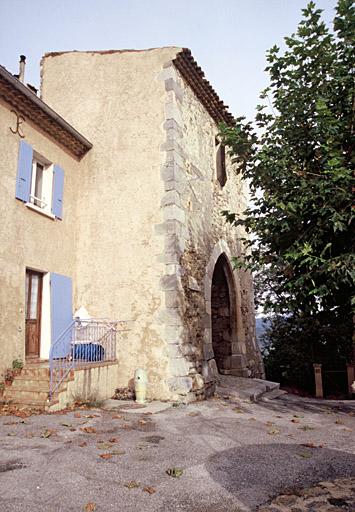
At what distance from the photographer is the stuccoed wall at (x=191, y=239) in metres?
7.40

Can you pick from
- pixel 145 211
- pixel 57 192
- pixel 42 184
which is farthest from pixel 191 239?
pixel 42 184

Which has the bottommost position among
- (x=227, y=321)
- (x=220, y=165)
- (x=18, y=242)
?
(x=227, y=321)

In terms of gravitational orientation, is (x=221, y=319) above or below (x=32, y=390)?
above

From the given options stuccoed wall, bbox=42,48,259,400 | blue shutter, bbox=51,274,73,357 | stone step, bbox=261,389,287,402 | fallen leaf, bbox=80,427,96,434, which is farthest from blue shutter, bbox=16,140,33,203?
stone step, bbox=261,389,287,402

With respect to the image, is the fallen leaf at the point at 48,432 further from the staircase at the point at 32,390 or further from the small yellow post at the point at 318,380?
the small yellow post at the point at 318,380

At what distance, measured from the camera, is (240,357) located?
34.0 ft

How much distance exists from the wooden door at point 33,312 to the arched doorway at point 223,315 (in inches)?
190

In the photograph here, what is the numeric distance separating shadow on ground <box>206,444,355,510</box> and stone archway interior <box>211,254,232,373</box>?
619cm

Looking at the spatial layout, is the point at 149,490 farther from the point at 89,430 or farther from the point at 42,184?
the point at 42,184

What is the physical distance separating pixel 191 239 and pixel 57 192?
2965 millimetres

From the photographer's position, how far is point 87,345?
729cm

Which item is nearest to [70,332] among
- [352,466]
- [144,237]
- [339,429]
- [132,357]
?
[132,357]

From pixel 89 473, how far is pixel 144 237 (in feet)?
16.6

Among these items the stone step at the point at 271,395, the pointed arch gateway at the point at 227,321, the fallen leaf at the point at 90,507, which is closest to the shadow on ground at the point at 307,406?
the stone step at the point at 271,395
